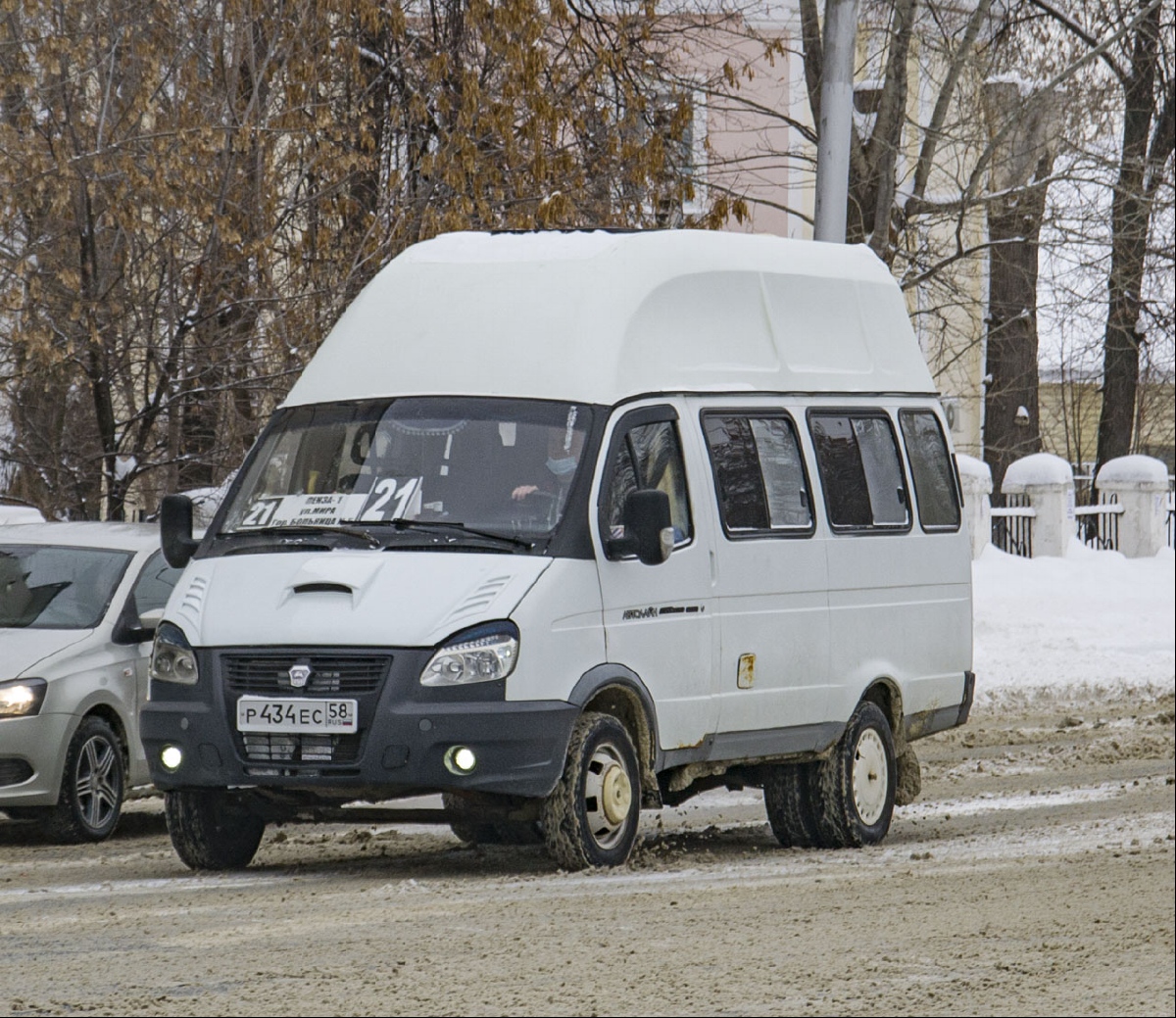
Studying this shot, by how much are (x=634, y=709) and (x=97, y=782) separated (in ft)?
10.0

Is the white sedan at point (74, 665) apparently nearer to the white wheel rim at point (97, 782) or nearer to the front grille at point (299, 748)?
the white wheel rim at point (97, 782)

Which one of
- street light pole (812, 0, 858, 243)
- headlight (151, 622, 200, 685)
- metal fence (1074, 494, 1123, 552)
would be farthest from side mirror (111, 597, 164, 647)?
metal fence (1074, 494, 1123, 552)

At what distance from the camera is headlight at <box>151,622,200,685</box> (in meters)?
8.85

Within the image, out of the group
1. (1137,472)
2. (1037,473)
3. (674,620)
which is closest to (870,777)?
(674,620)

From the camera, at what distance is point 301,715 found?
853cm

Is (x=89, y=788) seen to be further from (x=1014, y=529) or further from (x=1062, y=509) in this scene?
(x=1062, y=509)

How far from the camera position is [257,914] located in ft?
25.1

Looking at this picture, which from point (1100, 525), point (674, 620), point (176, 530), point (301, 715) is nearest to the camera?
point (301, 715)

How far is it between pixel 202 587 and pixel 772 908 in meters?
2.81

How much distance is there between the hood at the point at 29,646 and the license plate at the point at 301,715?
7.63 ft

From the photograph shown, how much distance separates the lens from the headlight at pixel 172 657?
348 inches

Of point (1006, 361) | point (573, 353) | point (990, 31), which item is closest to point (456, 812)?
point (573, 353)

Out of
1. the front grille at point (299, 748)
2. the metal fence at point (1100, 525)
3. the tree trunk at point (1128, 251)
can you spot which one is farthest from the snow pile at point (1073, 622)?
the front grille at point (299, 748)

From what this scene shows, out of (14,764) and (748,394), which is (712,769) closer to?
(748,394)
